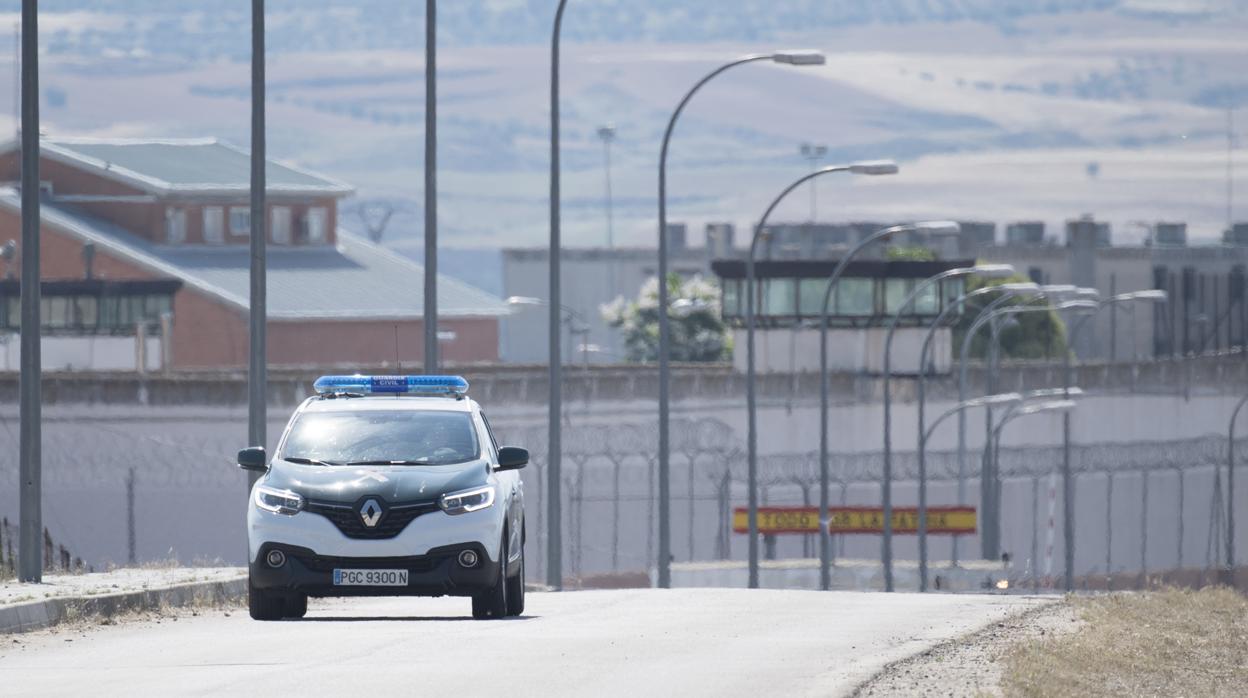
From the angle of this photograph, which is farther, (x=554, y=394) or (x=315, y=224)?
(x=315, y=224)

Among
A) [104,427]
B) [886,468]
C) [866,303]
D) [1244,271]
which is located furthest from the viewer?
[1244,271]

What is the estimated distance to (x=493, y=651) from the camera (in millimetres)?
17906

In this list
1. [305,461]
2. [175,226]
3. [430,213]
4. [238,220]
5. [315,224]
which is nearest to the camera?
[305,461]

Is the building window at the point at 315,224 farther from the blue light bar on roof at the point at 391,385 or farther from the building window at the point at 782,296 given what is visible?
the blue light bar on roof at the point at 391,385

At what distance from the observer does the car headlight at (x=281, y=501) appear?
20.3 metres

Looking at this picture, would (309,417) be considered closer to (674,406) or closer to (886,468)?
(886,468)

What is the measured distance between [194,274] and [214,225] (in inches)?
342

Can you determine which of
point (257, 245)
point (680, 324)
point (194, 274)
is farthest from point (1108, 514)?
point (257, 245)

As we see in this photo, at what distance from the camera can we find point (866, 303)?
10294 centimetres

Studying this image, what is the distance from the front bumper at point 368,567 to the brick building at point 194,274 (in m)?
69.3

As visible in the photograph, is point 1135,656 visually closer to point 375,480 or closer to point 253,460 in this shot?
point 375,480

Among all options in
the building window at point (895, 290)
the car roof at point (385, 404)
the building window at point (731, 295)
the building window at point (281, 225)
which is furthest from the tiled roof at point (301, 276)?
the car roof at point (385, 404)

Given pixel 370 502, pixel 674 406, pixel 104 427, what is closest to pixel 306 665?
pixel 370 502

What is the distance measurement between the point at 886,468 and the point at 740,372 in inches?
1001
